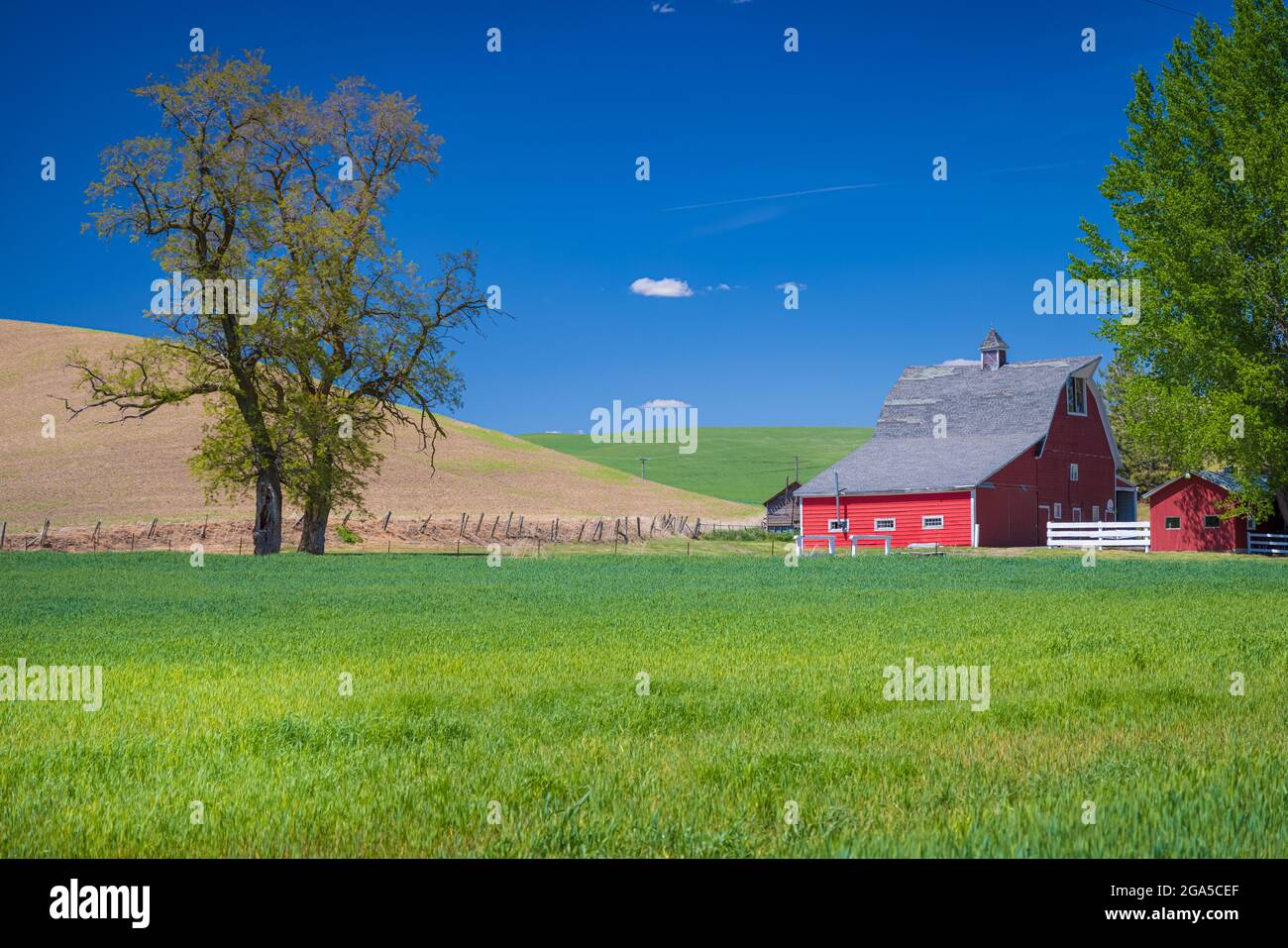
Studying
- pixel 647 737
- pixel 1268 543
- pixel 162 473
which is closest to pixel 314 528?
pixel 162 473

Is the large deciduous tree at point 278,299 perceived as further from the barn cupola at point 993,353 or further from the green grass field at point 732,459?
the green grass field at point 732,459

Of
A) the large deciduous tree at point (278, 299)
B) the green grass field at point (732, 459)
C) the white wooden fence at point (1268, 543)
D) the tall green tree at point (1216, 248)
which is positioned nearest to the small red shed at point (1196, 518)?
the white wooden fence at point (1268, 543)

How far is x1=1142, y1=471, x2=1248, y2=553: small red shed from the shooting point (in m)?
54.3

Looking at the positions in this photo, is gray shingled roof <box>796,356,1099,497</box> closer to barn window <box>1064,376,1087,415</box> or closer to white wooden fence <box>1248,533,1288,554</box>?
barn window <box>1064,376,1087,415</box>

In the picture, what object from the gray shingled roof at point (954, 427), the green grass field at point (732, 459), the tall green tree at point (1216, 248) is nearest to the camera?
the tall green tree at point (1216, 248)

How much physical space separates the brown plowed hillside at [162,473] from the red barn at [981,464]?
26350 millimetres

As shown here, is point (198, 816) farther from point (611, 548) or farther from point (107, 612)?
point (611, 548)

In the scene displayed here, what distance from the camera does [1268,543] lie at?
51812mm

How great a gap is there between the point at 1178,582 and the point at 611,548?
116 ft

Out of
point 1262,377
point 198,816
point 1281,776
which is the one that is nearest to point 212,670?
point 198,816

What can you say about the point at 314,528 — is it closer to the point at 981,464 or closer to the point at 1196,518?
the point at 981,464

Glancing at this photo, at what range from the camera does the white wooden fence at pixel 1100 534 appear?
52.6 meters

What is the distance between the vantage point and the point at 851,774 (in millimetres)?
6648
